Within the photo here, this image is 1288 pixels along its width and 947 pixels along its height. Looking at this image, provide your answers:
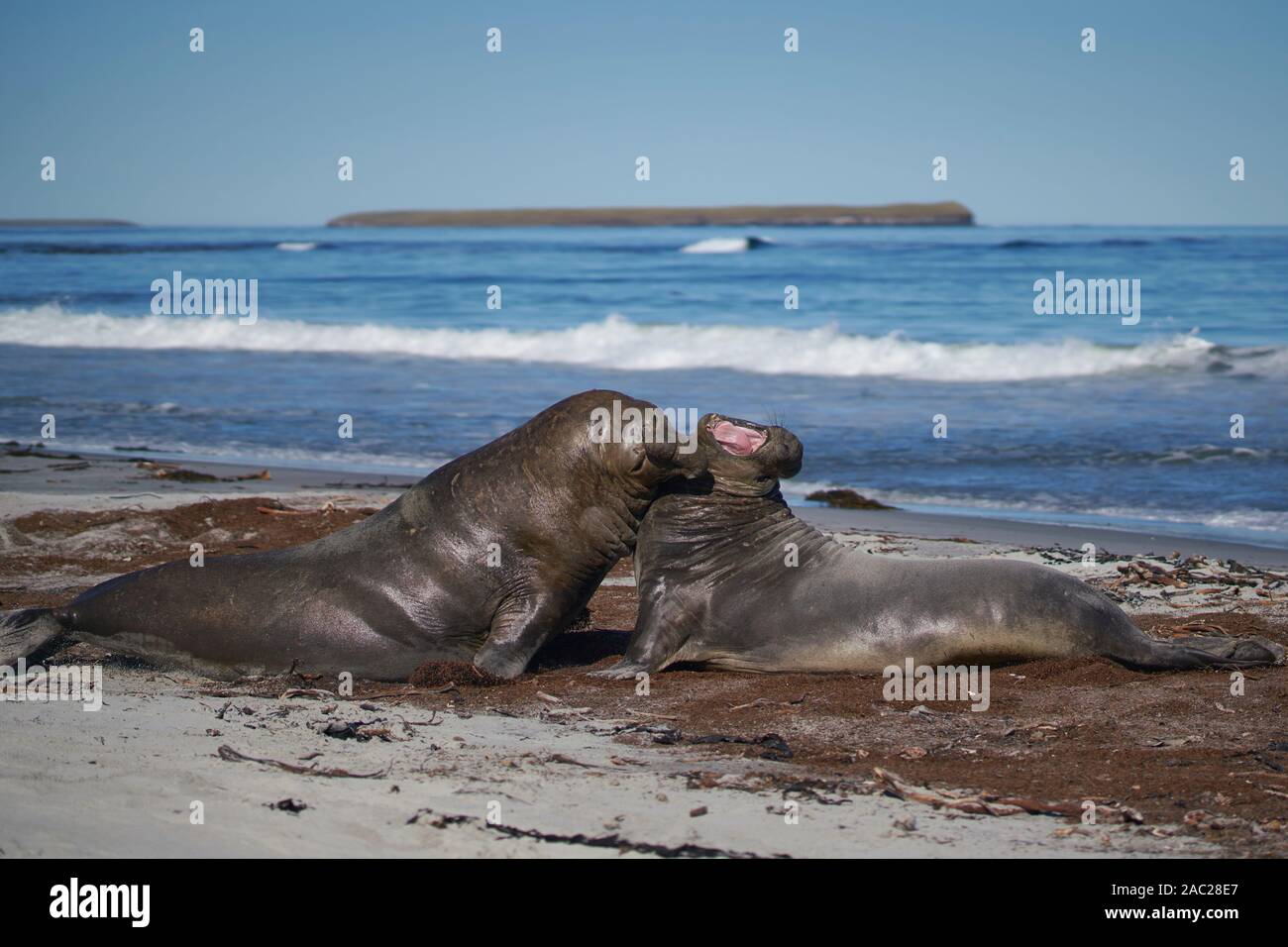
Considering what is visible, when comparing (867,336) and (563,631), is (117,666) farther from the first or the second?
(867,336)

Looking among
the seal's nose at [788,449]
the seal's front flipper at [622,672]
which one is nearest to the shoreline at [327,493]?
the seal's nose at [788,449]

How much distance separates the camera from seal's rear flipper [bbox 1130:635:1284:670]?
6.59m

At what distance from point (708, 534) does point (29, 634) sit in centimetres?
334

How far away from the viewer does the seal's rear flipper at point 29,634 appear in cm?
672

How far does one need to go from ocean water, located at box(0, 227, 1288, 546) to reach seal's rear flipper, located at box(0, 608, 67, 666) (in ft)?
27.1

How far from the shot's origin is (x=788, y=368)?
26750mm

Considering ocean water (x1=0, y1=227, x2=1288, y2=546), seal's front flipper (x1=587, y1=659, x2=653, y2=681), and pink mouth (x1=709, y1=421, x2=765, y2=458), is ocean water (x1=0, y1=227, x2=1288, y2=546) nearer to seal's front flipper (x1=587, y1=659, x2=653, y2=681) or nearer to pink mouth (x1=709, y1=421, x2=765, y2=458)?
pink mouth (x1=709, y1=421, x2=765, y2=458)

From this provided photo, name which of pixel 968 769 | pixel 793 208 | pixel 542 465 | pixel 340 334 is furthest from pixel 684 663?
pixel 793 208

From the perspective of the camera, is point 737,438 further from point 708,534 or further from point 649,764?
point 649,764

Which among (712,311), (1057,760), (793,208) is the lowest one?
(1057,760)

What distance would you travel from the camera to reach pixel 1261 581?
907 centimetres

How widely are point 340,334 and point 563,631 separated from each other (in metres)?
27.1

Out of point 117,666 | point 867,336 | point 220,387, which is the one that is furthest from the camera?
point 867,336

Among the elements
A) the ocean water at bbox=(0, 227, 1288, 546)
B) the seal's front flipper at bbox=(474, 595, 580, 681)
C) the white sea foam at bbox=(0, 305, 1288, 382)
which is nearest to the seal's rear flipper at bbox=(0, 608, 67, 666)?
the seal's front flipper at bbox=(474, 595, 580, 681)
